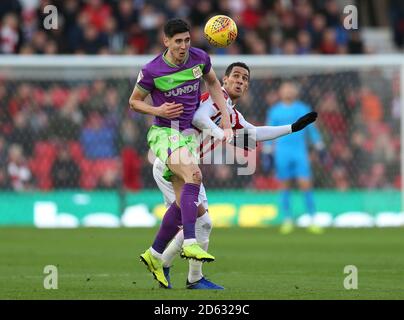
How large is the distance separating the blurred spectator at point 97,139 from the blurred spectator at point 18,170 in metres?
1.07

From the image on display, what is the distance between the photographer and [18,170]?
808 inches

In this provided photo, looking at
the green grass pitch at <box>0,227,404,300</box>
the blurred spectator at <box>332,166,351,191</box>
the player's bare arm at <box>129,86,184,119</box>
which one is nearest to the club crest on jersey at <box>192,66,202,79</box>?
Result: the player's bare arm at <box>129,86,184,119</box>

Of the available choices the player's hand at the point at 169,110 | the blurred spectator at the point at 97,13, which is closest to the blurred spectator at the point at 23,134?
the blurred spectator at the point at 97,13

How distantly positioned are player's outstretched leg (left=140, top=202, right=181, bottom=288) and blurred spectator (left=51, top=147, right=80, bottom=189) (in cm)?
1007

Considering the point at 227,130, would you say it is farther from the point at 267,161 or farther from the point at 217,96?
the point at 267,161

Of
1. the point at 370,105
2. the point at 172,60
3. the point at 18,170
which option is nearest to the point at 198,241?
the point at 172,60

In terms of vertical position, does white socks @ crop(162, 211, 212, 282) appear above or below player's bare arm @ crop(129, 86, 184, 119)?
below

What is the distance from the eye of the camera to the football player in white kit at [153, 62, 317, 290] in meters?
10.3

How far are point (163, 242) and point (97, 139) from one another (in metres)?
10.7

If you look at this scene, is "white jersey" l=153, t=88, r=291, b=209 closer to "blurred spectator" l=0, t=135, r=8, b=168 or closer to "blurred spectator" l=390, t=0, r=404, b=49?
"blurred spectator" l=0, t=135, r=8, b=168

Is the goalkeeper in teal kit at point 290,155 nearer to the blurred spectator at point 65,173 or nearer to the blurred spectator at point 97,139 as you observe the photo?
the blurred spectator at point 97,139

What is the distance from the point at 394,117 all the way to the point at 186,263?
9287 mm
